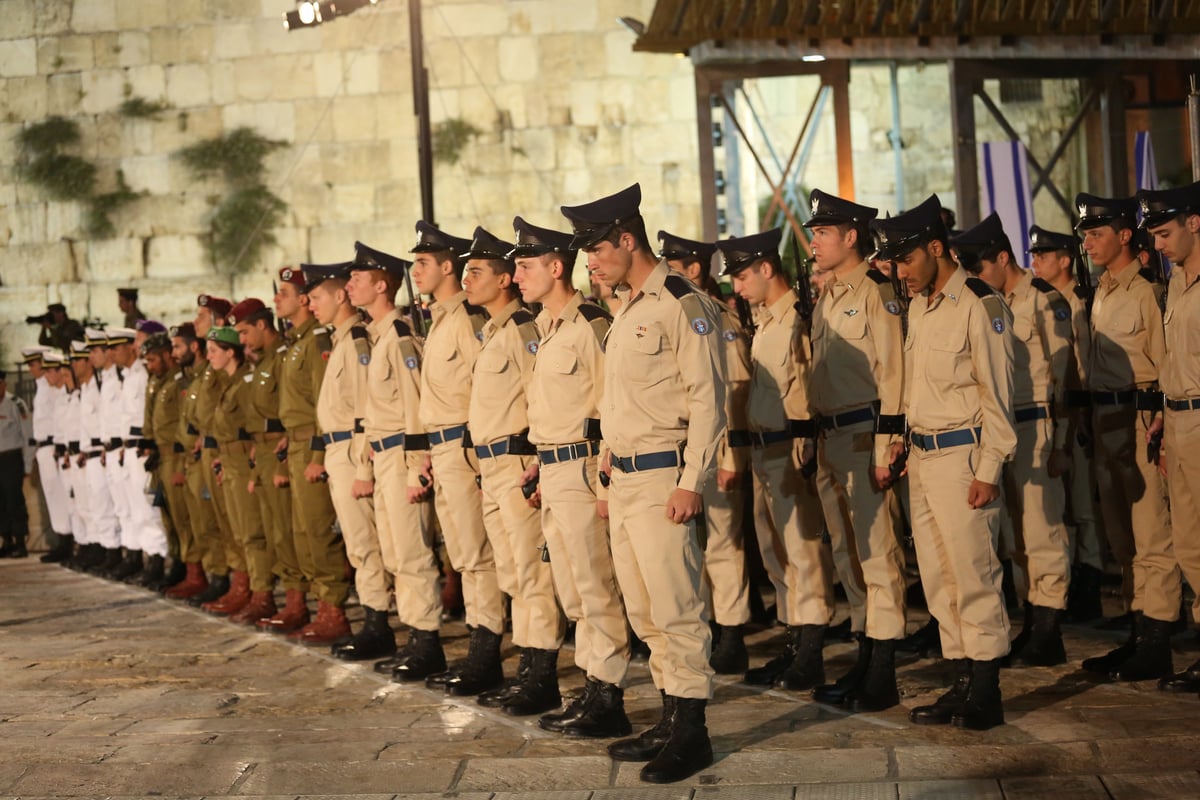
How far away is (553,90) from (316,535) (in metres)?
10.0

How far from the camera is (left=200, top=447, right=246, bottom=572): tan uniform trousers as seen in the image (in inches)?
436

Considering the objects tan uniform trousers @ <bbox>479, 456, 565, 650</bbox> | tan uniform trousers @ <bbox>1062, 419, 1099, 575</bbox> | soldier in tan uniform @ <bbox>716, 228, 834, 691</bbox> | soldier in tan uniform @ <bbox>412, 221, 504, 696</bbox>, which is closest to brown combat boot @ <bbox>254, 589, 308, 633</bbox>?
soldier in tan uniform @ <bbox>412, 221, 504, 696</bbox>

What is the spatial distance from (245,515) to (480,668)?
3349 mm

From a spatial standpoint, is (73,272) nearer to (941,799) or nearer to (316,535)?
(316,535)

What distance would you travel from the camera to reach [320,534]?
9.46 meters

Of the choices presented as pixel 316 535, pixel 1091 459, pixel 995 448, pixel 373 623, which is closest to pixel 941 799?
pixel 995 448

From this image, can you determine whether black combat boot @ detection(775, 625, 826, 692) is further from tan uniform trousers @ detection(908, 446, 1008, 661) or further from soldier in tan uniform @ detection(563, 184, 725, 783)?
soldier in tan uniform @ detection(563, 184, 725, 783)

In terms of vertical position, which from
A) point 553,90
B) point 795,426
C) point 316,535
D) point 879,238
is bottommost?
point 316,535

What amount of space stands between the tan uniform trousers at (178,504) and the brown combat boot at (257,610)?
1.53 metres

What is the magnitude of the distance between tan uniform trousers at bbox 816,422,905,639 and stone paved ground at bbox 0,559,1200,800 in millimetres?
417

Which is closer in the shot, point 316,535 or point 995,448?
point 995,448

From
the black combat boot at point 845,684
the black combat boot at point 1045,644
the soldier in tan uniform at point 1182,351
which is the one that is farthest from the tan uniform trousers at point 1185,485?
the black combat boot at point 845,684

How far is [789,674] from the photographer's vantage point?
7.24 metres

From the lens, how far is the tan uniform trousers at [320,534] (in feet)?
31.0
